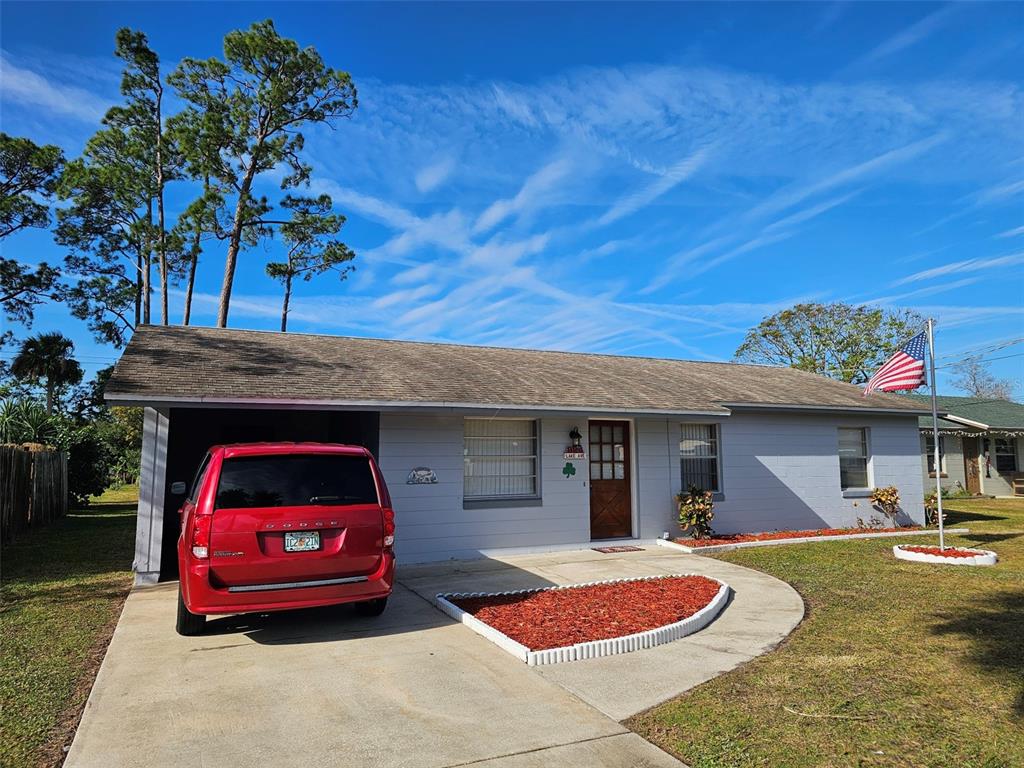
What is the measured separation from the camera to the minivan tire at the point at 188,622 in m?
6.16

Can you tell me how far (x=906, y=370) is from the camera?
443 inches

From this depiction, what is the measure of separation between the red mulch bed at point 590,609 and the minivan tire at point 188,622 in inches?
107

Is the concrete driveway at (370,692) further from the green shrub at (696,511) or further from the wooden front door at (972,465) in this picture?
the wooden front door at (972,465)

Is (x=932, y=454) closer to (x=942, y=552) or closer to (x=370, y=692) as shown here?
(x=942, y=552)

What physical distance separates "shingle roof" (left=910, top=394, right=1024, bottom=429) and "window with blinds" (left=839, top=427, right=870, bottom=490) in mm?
10484

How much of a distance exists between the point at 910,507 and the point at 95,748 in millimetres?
17080

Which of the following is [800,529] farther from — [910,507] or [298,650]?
[298,650]

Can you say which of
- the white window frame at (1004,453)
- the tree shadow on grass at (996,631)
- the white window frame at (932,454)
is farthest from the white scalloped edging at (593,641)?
the white window frame at (1004,453)

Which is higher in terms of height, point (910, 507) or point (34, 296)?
point (34, 296)

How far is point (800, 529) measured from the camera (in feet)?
47.0

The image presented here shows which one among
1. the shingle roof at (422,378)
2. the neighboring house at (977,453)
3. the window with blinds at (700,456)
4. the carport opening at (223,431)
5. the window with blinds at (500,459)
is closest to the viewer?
the shingle roof at (422,378)

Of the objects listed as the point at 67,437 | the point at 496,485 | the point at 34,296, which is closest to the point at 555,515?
the point at 496,485

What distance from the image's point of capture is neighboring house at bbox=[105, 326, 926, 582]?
9.69 m

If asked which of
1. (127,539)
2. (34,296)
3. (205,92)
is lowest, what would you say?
(127,539)
